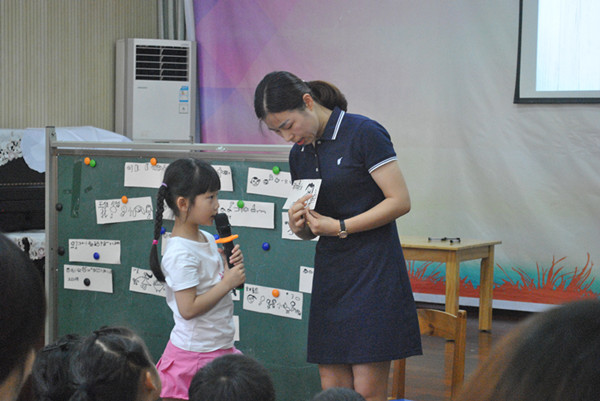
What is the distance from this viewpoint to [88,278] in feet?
10.7

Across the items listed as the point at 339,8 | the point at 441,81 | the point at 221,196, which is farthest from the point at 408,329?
the point at 339,8

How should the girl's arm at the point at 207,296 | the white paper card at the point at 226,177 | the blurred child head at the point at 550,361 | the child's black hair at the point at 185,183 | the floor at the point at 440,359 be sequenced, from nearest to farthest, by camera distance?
the blurred child head at the point at 550,361 < the girl's arm at the point at 207,296 < the child's black hair at the point at 185,183 < the white paper card at the point at 226,177 < the floor at the point at 440,359

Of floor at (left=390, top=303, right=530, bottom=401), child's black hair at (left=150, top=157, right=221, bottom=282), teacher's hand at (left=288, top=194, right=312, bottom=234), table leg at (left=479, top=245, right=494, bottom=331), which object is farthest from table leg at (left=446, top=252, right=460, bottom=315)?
teacher's hand at (left=288, top=194, right=312, bottom=234)

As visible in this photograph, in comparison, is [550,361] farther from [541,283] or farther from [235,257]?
[541,283]

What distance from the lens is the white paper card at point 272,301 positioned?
2832 mm

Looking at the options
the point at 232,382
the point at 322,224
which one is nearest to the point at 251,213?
the point at 322,224

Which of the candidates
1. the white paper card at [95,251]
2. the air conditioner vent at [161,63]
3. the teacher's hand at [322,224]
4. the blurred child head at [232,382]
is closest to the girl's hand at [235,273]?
the teacher's hand at [322,224]

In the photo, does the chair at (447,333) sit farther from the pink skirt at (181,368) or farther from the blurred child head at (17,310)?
the blurred child head at (17,310)

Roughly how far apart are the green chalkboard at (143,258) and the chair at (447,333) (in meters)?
0.56

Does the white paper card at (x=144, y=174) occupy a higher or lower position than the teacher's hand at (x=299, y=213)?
higher

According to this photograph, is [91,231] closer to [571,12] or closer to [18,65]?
[18,65]

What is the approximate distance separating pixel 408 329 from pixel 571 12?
13.8ft

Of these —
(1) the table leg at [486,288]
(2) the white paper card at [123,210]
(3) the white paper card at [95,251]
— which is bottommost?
(1) the table leg at [486,288]

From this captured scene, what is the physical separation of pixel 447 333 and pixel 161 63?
4.44 metres
